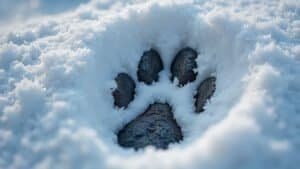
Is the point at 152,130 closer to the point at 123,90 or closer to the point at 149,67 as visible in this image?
the point at 123,90

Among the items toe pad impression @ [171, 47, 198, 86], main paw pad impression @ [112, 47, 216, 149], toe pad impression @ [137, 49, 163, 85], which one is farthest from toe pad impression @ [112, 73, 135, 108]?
toe pad impression @ [171, 47, 198, 86]

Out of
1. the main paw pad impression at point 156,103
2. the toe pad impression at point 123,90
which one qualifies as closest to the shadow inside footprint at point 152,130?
the main paw pad impression at point 156,103

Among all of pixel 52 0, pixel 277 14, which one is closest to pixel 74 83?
pixel 277 14

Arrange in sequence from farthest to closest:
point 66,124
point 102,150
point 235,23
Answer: point 235,23 → point 66,124 → point 102,150

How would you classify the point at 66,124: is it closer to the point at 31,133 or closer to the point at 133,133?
the point at 31,133

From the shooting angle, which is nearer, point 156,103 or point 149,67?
point 156,103

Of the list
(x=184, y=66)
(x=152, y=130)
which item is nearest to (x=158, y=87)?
(x=184, y=66)

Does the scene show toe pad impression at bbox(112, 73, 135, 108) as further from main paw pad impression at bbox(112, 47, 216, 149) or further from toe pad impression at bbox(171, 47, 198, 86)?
toe pad impression at bbox(171, 47, 198, 86)
